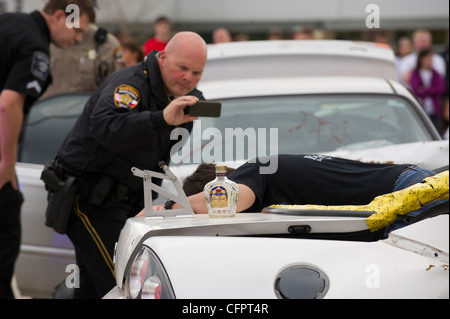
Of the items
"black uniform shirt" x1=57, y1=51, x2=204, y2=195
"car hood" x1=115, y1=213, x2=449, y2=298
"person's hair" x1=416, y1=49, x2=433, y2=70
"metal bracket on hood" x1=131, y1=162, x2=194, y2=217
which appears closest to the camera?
"car hood" x1=115, y1=213, x2=449, y2=298

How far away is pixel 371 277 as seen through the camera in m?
2.10

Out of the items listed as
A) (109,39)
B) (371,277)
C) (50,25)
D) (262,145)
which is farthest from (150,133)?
(109,39)

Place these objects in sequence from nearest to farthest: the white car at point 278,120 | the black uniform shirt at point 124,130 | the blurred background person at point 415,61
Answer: the black uniform shirt at point 124,130, the white car at point 278,120, the blurred background person at point 415,61

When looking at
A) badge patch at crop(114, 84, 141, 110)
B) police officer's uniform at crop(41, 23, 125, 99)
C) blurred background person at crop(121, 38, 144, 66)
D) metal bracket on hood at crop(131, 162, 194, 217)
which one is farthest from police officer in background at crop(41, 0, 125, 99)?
metal bracket on hood at crop(131, 162, 194, 217)

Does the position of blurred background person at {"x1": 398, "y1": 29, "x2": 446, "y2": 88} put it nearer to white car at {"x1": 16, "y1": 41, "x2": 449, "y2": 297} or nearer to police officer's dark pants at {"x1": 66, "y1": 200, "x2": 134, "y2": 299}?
white car at {"x1": 16, "y1": 41, "x2": 449, "y2": 297}

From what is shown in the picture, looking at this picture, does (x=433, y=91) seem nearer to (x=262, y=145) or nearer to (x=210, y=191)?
(x=262, y=145)

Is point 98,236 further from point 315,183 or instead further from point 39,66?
point 315,183

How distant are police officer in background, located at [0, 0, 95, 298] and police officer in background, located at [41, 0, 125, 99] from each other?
77.0 inches

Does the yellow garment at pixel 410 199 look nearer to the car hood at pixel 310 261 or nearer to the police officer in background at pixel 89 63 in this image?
the car hood at pixel 310 261

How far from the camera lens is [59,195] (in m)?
4.00

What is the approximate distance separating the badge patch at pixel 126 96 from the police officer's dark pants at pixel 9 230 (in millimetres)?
1286

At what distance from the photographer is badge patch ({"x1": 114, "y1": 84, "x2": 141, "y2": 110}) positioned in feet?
12.3

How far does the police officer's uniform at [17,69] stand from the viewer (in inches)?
182

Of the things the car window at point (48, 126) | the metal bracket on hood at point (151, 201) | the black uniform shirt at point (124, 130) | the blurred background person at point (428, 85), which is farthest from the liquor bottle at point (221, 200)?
the blurred background person at point (428, 85)
